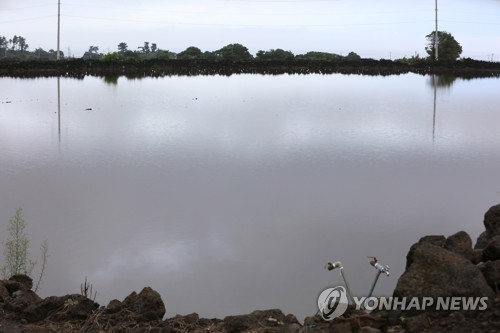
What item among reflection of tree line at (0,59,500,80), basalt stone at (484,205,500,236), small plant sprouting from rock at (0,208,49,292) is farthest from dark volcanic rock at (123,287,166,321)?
reflection of tree line at (0,59,500,80)

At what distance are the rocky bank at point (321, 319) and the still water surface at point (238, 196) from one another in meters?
0.41

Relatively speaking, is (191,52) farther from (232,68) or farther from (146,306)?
(146,306)

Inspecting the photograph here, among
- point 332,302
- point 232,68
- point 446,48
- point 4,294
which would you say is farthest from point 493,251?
point 446,48

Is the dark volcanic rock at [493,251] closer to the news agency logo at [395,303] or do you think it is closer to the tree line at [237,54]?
the news agency logo at [395,303]

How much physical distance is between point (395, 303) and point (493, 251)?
0.93 meters

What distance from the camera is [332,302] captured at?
377 centimetres

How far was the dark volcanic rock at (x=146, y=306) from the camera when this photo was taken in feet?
12.6

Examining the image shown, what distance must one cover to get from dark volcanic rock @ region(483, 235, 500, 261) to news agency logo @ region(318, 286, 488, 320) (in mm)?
745

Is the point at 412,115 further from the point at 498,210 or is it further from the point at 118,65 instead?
the point at 118,65

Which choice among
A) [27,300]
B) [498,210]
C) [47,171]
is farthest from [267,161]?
[27,300]

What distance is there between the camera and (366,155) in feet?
31.7

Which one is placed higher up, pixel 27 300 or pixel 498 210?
pixel 498 210

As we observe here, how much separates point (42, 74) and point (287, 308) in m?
29.5

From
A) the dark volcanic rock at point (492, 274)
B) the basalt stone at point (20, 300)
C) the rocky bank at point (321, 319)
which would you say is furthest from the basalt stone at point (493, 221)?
the basalt stone at point (20, 300)
